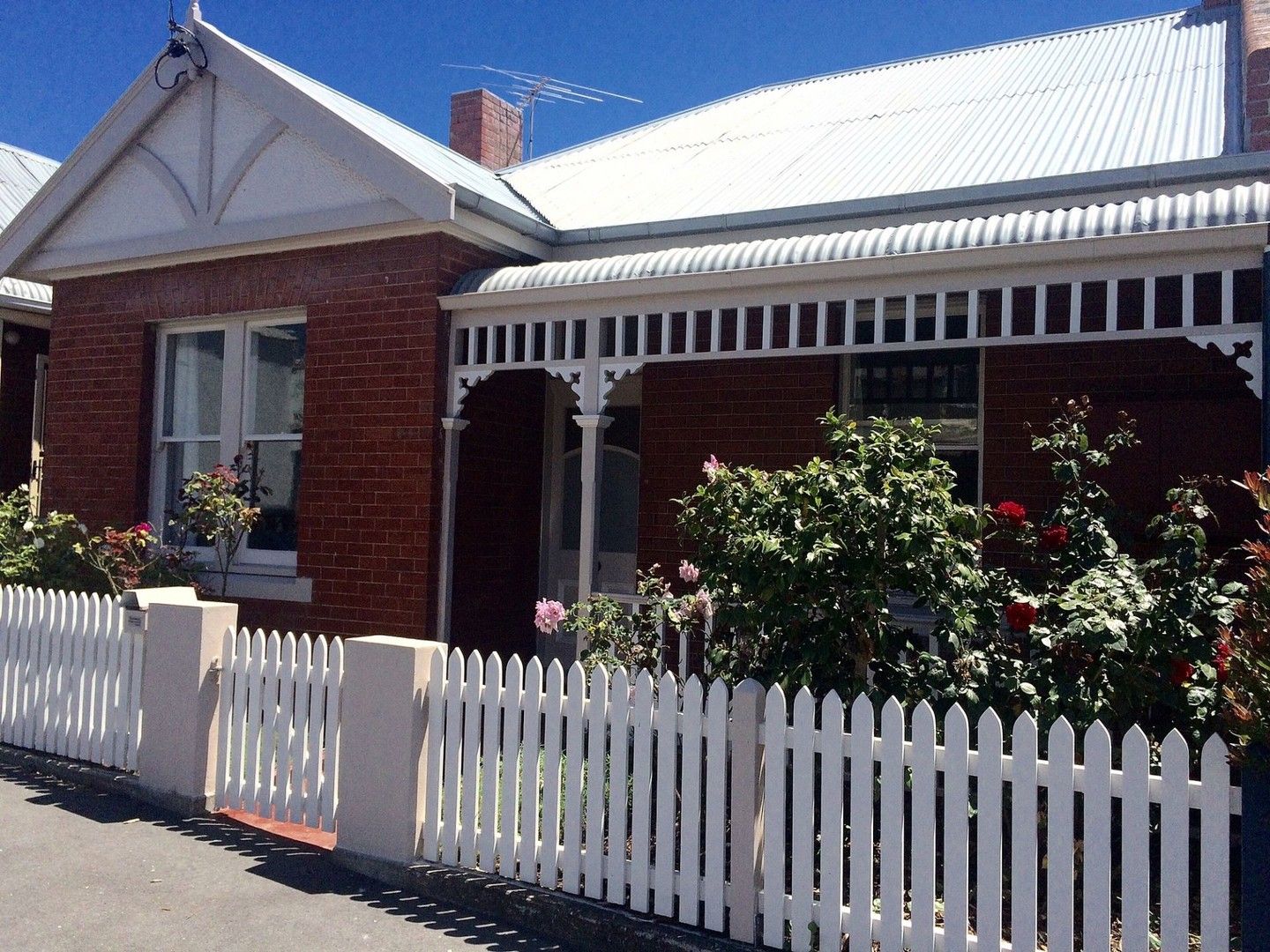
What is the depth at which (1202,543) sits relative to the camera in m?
4.83

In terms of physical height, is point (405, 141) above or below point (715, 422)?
above

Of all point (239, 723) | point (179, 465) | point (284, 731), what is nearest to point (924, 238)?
point (284, 731)

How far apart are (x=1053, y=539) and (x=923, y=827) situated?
5.97ft

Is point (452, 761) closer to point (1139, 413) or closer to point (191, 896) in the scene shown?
point (191, 896)

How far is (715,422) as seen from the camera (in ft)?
28.5

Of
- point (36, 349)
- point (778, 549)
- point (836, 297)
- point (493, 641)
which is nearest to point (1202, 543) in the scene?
point (778, 549)

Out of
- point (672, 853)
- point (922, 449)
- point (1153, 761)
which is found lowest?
point (672, 853)

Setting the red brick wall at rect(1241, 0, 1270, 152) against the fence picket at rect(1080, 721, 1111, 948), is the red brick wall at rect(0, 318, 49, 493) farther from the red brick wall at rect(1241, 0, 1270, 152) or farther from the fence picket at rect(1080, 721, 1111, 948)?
the red brick wall at rect(1241, 0, 1270, 152)

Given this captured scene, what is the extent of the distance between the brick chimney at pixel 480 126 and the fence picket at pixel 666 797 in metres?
12.1

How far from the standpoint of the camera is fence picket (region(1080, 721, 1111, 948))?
3.58 metres

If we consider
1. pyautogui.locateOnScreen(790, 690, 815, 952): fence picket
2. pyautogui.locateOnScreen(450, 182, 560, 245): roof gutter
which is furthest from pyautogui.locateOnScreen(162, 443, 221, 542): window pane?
pyautogui.locateOnScreen(790, 690, 815, 952): fence picket

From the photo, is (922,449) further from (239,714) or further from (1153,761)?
(239,714)

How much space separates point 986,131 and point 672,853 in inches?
258

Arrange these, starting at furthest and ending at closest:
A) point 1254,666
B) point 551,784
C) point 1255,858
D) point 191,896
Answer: point 191,896, point 551,784, point 1255,858, point 1254,666
